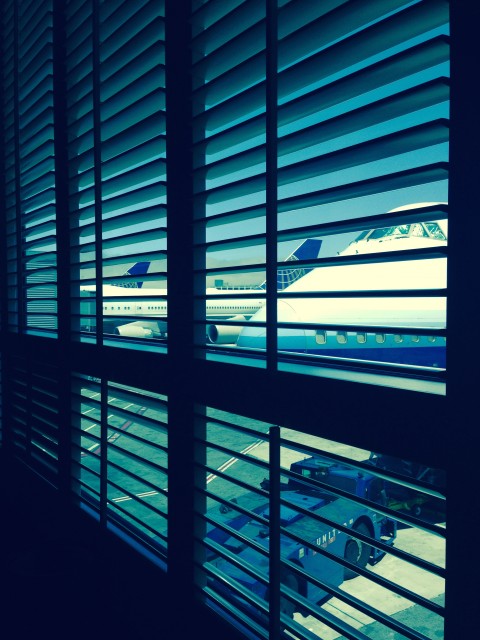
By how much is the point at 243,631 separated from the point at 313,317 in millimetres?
14361

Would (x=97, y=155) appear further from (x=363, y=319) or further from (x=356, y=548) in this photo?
(x=363, y=319)

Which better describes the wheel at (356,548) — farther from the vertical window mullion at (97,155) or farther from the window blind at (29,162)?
the vertical window mullion at (97,155)

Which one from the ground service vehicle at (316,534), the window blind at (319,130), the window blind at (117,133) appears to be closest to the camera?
the window blind at (319,130)

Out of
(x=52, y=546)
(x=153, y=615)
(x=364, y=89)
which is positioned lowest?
(x=153, y=615)

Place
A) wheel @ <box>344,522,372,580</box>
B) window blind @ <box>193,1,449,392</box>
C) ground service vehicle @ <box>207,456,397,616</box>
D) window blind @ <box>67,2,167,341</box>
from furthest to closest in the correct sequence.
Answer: wheel @ <box>344,522,372,580</box>, ground service vehicle @ <box>207,456,397,616</box>, window blind @ <box>67,2,167,341</box>, window blind @ <box>193,1,449,392</box>

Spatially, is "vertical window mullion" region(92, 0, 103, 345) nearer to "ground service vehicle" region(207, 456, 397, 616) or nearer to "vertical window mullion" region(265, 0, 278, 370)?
"vertical window mullion" region(265, 0, 278, 370)

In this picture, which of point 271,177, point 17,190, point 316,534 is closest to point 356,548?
point 316,534

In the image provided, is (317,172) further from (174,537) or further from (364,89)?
(174,537)

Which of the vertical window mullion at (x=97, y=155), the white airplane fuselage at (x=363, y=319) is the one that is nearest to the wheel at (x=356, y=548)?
the vertical window mullion at (x=97, y=155)

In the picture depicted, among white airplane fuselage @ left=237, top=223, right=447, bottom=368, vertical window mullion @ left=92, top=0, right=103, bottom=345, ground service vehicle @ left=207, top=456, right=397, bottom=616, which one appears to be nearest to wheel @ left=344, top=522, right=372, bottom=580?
ground service vehicle @ left=207, top=456, right=397, bottom=616

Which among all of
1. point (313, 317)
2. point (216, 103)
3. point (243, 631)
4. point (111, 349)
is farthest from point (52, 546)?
point (313, 317)

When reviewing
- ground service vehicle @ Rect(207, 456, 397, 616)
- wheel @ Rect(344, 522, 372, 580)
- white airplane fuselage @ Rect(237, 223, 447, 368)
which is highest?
white airplane fuselage @ Rect(237, 223, 447, 368)

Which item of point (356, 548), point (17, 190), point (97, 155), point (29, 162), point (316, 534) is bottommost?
point (356, 548)

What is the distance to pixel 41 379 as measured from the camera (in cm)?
354
